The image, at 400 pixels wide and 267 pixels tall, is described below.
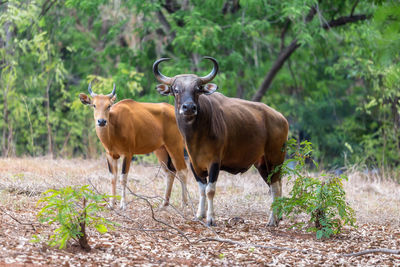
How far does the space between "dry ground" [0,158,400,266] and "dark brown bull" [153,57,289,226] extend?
57 centimetres

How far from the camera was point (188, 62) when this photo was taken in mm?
14086

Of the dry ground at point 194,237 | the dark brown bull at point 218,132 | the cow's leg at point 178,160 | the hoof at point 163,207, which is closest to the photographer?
the dry ground at point 194,237

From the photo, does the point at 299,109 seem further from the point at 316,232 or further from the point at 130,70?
the point at 316,232

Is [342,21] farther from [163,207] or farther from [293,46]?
[163,207]

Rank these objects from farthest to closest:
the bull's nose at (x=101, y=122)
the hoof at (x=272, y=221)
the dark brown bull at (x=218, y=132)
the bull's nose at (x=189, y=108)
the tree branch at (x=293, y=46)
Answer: the tree branch at (x=293, y=46)
the bull's nose at (x=101, y=122)
the hoof at (x=272, y=221)
the dark brown bull at (x=218, y=132)
the bull's nose at (x=189, y=108)

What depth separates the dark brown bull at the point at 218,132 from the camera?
252 inches

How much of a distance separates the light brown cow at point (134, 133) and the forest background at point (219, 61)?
4.13 meters

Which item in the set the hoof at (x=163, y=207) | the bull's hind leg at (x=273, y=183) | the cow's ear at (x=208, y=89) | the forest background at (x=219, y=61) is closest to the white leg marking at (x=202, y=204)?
the hoof at (x=163, y=207)

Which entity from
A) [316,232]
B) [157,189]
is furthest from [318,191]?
[157,189]

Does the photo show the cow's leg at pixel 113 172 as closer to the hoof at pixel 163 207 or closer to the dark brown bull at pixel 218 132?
the hoof at pixel 163 207

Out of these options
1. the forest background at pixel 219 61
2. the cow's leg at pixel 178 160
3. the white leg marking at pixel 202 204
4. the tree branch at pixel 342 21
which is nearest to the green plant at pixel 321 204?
the white leg marking at pixel 202 204

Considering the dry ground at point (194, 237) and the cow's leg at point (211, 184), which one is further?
the cow's leg at point (211, 184)

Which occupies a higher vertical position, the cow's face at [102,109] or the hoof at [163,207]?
the cow's face at [102,109]

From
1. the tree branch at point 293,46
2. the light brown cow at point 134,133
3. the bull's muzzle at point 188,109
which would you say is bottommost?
the light brown cow at point 134,133
